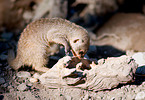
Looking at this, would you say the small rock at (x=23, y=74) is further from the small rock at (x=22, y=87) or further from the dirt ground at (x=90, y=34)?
the small rock at (x=22, y=87)

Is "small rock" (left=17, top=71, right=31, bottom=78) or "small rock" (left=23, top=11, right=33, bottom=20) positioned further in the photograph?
"small rock" (left=23, top=11, right=33, bottom=20)

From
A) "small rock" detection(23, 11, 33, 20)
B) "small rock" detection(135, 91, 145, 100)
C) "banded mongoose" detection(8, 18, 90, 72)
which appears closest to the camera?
"small rock" detection(135, 91, 145, 100)

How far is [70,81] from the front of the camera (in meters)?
2.19

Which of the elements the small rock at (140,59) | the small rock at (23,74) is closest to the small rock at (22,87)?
the small rock at (23,74)

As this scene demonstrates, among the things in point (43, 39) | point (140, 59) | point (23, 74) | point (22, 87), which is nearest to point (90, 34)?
point (140, 59)

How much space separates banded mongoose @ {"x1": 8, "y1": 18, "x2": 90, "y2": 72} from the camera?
2.65 metres

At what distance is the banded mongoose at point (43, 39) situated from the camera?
265cm

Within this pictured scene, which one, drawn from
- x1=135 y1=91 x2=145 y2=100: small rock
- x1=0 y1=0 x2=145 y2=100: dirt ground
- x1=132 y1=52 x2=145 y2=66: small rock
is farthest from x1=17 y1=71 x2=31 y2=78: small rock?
x1=132 y1=52 x2=145 y2=66: small rock

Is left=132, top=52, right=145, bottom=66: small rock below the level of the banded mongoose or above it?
below

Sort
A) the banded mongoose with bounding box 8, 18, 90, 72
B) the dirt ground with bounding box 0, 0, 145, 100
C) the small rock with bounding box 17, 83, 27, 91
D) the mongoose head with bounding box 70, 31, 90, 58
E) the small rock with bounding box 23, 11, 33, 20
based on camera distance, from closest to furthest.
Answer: the dirt ground with bounding box 0, 0, 145, 100
the small rock with bounding box 17, 83, 27, 91
the mongoose head with bounding box 70, 31, 90, 58
the banded mongoose with bounding box 8, 18, 90, 72
the small rock with bounding box 23, 11, 33, 20

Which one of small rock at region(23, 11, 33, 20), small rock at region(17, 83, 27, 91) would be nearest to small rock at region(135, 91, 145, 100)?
small rock at region(17, 83, 27, 91)

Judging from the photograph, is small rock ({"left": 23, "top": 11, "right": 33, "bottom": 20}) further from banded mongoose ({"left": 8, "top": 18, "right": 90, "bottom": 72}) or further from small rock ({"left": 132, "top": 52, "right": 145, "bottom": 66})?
small rock ({"left": 132, "top": 52, "right": 145, "bottom": 66})

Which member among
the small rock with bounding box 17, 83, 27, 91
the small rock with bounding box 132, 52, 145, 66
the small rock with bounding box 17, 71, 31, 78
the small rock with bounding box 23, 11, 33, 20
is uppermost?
the small rock with bounding box 23, 11, 33, 20

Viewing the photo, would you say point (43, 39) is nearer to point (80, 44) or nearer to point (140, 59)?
point (80, 44)
